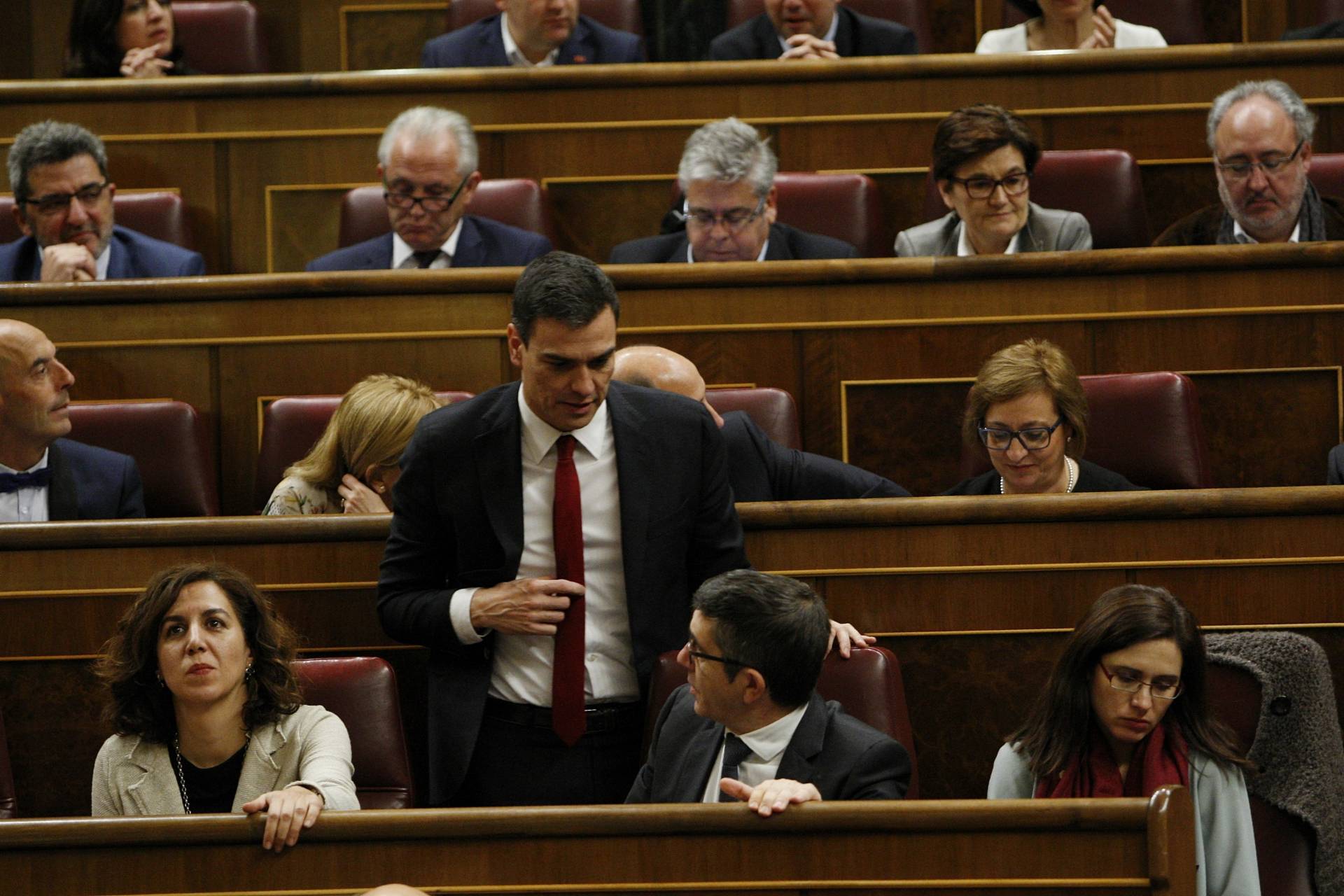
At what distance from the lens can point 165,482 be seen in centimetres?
151

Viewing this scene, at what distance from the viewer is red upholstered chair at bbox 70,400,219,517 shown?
150cm

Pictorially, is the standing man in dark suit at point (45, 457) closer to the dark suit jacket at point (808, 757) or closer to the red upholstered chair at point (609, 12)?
the dark suit jacket at point (808, 757)

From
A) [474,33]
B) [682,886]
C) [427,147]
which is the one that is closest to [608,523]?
[682,886]

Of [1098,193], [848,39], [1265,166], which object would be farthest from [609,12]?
[1265,166]

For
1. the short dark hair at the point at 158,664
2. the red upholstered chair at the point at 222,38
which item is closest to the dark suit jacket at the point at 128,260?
the red upholstered chair at the point at 222,38

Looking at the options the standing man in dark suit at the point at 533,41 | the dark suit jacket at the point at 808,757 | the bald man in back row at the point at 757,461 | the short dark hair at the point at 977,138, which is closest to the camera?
the dark suit jacket at the point at 808,757

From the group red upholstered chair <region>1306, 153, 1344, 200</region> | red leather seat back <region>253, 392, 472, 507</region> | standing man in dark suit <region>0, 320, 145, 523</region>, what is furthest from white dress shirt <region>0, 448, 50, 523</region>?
red upholstered chair <region>1306, 153, 1344, 200</region>

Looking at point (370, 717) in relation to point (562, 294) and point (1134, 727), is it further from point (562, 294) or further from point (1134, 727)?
point (1134, 727)

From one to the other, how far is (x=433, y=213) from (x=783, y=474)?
1.88ft

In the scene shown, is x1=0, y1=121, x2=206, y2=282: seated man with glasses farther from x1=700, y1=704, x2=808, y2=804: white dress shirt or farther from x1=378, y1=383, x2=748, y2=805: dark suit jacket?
x1=700, y1=704, x2=808, y2=804: white dress shirt

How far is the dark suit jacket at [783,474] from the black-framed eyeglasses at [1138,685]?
0.97ft

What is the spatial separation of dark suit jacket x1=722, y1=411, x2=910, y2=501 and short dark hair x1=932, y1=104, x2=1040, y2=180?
44 centimetres

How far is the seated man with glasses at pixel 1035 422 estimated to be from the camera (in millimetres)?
1352

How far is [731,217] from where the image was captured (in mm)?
1717
